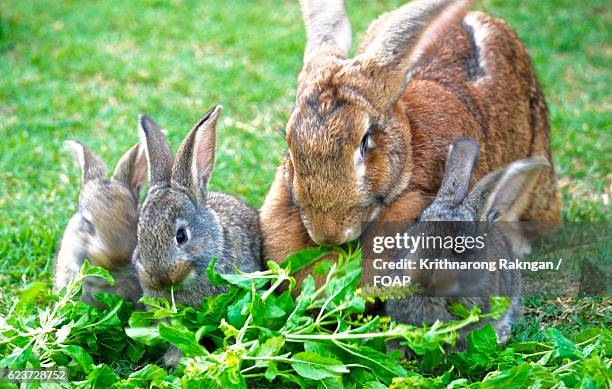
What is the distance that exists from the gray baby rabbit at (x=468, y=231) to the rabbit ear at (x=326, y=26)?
91 centimetres

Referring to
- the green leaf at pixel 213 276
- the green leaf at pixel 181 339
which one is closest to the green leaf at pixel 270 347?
the green leaf at pixel 181 339

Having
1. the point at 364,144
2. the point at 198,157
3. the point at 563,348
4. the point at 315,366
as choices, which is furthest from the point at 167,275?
the point at 563,348

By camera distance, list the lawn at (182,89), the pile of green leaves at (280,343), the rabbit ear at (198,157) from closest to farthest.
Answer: the pile of green leaves at (280,343)
the rabbit ear at (198,157)
the lawn at (182,89)

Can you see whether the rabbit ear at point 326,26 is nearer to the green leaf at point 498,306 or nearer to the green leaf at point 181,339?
the green leaf at point 498,306

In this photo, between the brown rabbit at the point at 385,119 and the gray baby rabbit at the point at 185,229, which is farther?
the gray baby rabbit at the point at 185,229

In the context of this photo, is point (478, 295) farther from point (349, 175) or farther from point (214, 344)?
point (214, 344)

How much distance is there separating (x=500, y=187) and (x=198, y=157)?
5.23ft

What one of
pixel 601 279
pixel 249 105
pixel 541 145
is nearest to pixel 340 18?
pixel 541 145

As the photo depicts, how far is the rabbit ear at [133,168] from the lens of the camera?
467cm

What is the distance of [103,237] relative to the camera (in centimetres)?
431

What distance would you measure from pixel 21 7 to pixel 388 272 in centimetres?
702

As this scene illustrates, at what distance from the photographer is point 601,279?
4840mm

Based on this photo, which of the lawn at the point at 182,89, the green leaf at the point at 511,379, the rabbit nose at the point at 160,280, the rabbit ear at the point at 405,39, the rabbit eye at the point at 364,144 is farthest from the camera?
the lawn at the point at 182,89

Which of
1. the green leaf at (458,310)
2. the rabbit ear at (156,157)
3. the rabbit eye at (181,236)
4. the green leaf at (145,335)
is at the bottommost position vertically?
the green leaf at (145,335)
